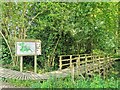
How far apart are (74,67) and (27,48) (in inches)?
25.9

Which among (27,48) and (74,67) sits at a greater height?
(27,48)

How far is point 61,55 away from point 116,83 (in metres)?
0.81

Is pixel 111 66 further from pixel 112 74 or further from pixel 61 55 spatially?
pixel 61 55

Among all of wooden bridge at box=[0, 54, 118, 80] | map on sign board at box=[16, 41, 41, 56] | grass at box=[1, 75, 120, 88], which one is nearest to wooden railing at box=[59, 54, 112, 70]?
wooden bridge at box=[0, 54, 118, 80]

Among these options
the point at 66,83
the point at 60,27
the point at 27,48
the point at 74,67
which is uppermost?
the point at 60,27

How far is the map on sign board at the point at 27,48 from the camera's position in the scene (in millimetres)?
3512

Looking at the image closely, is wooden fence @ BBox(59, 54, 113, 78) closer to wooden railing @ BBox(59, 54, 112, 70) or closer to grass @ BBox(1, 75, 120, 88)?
wooden railing @ BBox(59, 54, 112, 70)

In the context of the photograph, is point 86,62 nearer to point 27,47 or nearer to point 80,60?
point 80,60

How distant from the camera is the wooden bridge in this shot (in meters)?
3.51

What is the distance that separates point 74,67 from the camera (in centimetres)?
355

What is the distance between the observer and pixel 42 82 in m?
3.51

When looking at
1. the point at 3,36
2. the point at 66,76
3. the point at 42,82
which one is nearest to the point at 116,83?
the point at 66,76

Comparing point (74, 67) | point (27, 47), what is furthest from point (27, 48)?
point (74, 67)

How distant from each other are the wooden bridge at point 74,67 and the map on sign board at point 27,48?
259 millimetres
